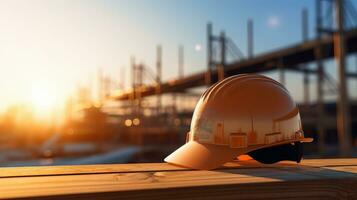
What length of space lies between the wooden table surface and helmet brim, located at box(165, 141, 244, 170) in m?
0.26

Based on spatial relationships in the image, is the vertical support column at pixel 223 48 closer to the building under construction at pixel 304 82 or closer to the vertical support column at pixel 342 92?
the building under construction at pixel 304 82

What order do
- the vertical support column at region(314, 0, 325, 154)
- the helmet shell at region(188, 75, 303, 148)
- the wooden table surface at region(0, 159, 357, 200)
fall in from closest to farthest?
1. the wooden table surface at region(0, 159, 357, 200)
2. the helmet shell at region(188, 75, 303, 148)
3. the vertical support column at region(314, 0, 325, 154)

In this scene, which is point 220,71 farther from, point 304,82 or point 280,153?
point 280,153

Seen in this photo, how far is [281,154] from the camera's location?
1687 millimetres

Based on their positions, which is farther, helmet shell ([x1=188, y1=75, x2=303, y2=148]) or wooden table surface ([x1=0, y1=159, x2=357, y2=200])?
helmet shell ([x1=188, y1=75, x2=303, y2=148])

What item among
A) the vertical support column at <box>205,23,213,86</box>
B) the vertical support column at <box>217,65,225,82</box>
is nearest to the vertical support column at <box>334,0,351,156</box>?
the vertical support column at <box>217,65,225,82</box>

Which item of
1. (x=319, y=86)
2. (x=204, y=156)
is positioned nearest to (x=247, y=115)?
(x=204, y=156)

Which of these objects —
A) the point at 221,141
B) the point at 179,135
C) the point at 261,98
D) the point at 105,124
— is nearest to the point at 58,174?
the point at 221,141

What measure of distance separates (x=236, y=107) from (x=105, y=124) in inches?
1385

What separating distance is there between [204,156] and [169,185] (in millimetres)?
593

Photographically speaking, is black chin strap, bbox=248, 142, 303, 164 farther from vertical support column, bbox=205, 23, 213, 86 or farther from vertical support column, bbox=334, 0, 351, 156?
vertical support column, bbox=205, 23, 213, 86

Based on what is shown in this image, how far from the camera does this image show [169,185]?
86 centimetres

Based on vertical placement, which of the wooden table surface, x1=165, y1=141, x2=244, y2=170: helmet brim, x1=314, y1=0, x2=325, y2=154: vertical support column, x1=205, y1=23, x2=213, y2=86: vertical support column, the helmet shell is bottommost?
the wooden table surface

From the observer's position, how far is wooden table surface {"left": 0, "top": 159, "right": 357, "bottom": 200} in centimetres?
79
